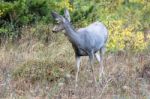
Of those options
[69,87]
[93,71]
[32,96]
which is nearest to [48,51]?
[93,71]

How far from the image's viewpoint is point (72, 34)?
9.65 meters

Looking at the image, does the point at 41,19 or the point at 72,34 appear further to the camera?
the point at 41,19

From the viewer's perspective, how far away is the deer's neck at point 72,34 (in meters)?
9.55

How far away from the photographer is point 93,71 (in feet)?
32.8

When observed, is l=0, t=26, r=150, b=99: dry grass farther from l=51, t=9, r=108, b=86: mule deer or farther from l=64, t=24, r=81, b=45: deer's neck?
l=64, t=24, r=81, b=45: deer's neck

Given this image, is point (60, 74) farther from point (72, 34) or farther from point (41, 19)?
point (41, 19)

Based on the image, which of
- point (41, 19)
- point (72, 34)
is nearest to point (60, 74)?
point (72, 34)

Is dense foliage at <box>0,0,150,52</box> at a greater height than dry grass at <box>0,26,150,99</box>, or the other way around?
dense foliage at <box>0,0,150,52</box>

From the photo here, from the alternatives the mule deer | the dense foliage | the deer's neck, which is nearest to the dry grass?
the mule deer

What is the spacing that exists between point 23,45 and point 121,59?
234 cm

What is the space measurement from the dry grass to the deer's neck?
73 centimetres

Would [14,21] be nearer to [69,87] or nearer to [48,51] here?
[48,51]

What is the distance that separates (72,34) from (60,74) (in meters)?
0.87

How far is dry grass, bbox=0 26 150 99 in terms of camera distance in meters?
8.17
